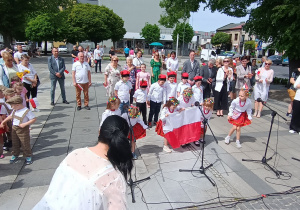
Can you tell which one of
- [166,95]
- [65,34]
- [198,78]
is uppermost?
[65,34]

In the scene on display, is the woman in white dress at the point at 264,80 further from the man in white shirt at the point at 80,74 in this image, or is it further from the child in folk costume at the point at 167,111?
the man in white shirt at the point at 80,74

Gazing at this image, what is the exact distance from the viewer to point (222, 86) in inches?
316

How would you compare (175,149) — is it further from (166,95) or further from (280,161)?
(280,161)

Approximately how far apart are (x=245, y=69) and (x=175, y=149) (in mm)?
4760

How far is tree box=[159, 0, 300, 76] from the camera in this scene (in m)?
9.14

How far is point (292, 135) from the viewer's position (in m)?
6.77

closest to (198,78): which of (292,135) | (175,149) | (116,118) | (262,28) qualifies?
(175,149)

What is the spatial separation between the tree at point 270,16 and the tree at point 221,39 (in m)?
55.6

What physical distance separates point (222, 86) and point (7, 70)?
21.6ft

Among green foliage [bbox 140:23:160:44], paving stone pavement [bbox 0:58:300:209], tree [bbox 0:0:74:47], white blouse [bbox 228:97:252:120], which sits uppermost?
green foliage [bbox 140:23:160:44]

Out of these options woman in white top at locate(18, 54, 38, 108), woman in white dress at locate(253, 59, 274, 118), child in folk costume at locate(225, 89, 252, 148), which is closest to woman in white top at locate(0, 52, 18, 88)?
woman in white top at locate(18, 54, 38, 108)

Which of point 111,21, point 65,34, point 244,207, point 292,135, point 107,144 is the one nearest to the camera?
point 107,144

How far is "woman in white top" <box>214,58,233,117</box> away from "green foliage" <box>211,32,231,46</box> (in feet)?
200

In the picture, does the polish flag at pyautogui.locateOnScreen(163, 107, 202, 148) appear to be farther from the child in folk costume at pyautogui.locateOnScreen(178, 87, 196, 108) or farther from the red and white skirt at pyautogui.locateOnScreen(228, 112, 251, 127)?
the red and white skirt at pyautogui.locateOnScreen(228, 112, 251, 127)
